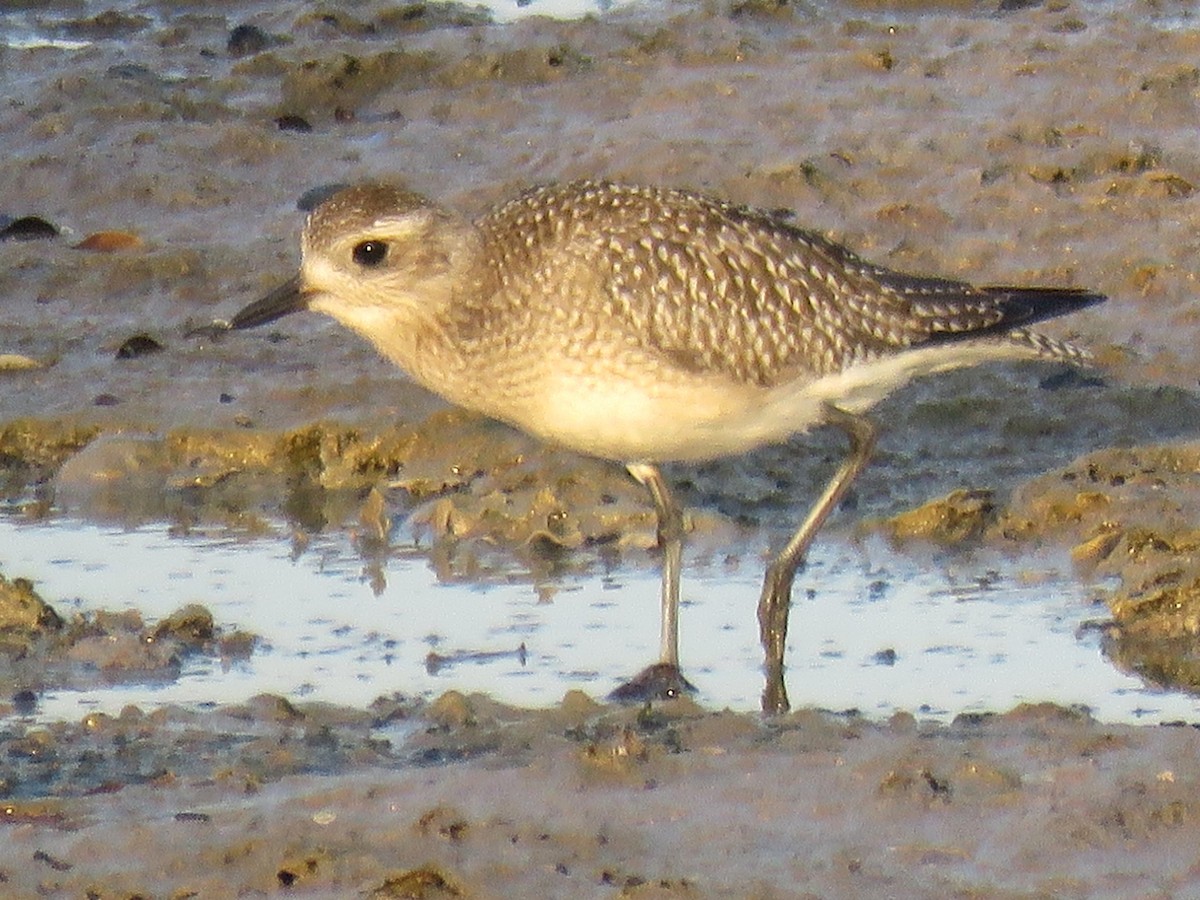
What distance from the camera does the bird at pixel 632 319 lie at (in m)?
7.90

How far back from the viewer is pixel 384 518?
930 cm

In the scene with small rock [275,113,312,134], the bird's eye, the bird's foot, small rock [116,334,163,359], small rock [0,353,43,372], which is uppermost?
small rock [275,113,312,134]

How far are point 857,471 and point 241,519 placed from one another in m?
2.42

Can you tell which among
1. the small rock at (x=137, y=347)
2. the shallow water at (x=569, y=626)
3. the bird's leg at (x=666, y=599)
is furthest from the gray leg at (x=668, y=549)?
the small rock at (x=137, y=347)

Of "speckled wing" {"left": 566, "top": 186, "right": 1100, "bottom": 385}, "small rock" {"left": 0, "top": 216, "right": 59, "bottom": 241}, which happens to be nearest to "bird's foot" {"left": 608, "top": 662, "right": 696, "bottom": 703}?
"speckled wing" {"left": 566, "top": 186, "right": 1100, "bottom": 385}

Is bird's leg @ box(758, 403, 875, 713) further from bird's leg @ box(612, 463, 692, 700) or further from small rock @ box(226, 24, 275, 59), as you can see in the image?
small rock @ box(226, 24, 275, 59)

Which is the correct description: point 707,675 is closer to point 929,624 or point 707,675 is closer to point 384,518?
point 929,624

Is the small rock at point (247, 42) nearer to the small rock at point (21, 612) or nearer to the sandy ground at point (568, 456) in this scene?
the sandy ground at point (568, 456)

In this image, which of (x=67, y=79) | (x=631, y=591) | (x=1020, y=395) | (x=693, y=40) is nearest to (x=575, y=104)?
(x=693, y=40)

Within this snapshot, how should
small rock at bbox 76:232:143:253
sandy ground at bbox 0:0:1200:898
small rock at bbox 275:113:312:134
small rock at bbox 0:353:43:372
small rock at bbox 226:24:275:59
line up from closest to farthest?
sandy ground at bbox 0:0:1200:898, small rock at bbox 0:353:43:372, small rock at bbox 76:232:143:253, small rock at bbox 275:113:312:134, small rock at bbox 226:24:275:59

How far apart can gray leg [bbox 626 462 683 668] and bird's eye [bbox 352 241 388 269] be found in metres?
1.10

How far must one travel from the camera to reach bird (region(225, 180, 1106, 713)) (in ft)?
25.9

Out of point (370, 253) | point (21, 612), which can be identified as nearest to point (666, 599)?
point (370, 253)

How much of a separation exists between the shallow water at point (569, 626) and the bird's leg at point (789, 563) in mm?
65
